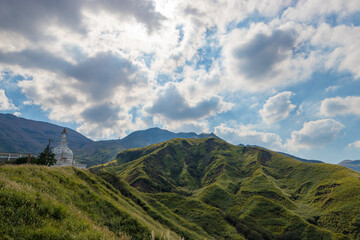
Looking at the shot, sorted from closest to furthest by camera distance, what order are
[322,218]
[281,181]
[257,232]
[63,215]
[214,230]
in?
1. [63,215]
2. [214,230]
3. [257,232]
4. [322,218]
5. [281,181]

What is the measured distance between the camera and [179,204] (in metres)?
94.2

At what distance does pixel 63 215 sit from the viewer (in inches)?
430

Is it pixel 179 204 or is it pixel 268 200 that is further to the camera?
pixel 268 200

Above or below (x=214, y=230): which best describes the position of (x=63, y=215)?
above

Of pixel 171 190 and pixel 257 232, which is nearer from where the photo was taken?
pixel 257 232

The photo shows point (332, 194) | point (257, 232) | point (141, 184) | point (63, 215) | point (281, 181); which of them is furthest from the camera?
point (281, 181)

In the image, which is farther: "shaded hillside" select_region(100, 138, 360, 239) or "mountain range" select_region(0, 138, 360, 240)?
"shaded hillside" select_region(100, 138, 360, 239)

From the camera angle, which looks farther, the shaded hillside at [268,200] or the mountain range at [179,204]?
the shaded hillside at [268,200]

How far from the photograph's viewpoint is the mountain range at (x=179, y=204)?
33.2ft

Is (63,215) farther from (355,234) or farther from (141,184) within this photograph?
(141,184)

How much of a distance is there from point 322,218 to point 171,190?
97.6m

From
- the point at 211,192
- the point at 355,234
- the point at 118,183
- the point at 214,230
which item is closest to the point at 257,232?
the point at 214,230

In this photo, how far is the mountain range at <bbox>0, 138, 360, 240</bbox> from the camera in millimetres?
10133

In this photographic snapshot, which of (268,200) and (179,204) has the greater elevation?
(268,200)
